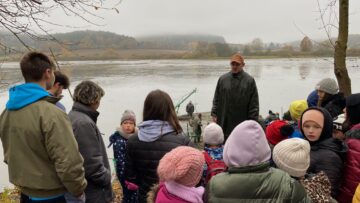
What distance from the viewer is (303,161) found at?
2.12m

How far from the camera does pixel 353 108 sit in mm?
2848

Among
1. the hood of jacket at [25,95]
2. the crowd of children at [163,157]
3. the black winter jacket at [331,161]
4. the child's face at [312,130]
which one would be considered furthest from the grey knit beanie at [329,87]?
the hood of jacket at [25,95]

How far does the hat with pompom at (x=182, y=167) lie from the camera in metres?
1.95

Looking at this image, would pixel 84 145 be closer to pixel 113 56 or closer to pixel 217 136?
pixel 217 136

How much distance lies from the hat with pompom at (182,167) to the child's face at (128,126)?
1374 mm

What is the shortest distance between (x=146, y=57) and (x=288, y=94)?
5697 cm

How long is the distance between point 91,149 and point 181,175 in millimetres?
894

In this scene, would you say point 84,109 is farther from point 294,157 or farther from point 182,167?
point 294,157

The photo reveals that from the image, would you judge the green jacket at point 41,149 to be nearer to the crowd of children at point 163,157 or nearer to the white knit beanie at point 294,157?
the crowd of children at point 163,157

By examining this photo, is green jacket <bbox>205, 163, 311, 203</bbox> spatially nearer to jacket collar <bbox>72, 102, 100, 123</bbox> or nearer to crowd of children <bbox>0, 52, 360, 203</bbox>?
crowd of children <bbox>0, 52, 360, 203</bbox>

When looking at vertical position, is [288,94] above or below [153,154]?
below

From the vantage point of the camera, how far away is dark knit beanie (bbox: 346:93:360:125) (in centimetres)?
281

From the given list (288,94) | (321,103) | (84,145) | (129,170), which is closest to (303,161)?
(129,170)

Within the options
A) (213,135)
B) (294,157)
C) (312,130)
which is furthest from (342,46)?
(294,157)
